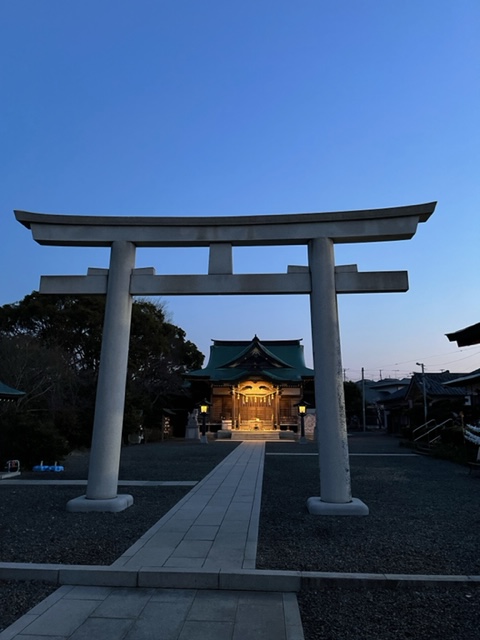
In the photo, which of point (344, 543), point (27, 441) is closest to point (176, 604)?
point (344, 543)

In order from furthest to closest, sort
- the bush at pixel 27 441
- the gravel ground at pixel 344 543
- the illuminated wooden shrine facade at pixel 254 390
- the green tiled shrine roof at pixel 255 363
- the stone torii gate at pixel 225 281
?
1. the green tiled shrine roof at pixel 255 363
2. the illuminated wooden shrine facade at pixel 254 390
3. the bush at pixel 27 441
4. the stone torii gate at pixel 225 281
5. the gravel ground at pixel 344 543

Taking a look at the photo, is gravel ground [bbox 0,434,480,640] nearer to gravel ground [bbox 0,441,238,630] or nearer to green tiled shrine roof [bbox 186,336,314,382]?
gravel ground [bbox 0,441,238,630]

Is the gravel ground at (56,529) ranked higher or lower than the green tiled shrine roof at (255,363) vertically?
lower

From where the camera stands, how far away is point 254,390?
34.3 metres

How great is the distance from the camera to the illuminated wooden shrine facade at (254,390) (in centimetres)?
3369

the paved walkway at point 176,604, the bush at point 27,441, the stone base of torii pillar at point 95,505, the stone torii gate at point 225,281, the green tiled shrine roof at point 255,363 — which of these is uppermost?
the green tiled shrine roof at point 255,363

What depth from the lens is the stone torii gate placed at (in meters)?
7.59

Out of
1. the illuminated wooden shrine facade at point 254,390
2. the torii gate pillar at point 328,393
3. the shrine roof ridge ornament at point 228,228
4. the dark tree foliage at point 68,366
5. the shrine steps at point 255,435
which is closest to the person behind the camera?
the torii gate pillar at point 328,393

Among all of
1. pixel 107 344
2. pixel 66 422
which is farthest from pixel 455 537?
pixel 66 422

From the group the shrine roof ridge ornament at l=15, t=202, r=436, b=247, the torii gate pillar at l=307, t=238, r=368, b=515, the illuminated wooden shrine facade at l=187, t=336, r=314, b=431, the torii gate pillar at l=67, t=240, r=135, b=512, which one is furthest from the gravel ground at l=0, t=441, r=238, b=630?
the illuminated wooden shrine facade at l=187, t=336, r=314, b=431

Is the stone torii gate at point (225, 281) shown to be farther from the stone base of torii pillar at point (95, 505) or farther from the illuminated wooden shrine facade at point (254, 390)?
the illuminated wooden shrine facade at point (254, 390)

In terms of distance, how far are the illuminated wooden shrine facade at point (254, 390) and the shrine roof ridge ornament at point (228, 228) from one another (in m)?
25.6

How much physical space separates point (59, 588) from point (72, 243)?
6016mm

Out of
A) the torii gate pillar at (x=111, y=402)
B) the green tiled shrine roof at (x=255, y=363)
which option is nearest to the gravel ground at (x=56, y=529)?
the torii gate pillar at (x=111, y=402)
